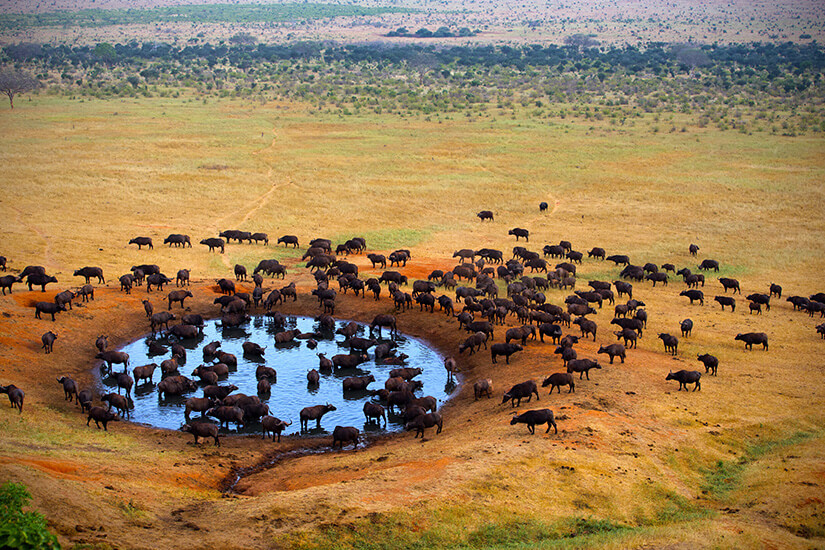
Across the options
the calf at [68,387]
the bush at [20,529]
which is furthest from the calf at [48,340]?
the bush at [20,529]

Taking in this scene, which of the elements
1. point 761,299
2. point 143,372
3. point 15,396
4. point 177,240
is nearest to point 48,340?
point 143,372

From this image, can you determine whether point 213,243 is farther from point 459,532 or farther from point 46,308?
point 459,532

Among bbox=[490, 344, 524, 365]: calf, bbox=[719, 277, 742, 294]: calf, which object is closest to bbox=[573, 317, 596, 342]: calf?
bbox=[490, 344, 524, 365]: calf

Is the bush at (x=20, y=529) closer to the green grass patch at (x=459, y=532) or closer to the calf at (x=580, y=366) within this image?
the green grass patch at (x=459, y=532)

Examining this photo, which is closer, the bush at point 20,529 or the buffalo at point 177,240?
the bush at point 20,529

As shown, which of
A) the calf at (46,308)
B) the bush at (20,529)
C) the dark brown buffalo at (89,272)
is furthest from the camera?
the dark brown buffalo at (89,272)

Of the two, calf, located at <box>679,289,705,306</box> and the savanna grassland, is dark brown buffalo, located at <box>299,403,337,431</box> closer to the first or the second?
the savanna grassland

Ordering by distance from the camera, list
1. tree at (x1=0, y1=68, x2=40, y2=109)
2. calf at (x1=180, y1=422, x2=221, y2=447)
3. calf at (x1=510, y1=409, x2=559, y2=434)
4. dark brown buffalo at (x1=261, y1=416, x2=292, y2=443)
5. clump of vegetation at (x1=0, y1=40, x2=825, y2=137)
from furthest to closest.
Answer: clump of vegetation at (x1=0, y1=40, x2=825, y2=137)
tree at (x1=0, y1=68, x2=40, y2=109)
dark brown buffalo at (x1=261, y1=416, x2=292, y2=443)
calf at (x1=180, y1=422, x2=221, y2=447)
calf at (x1=510, y1=409, x2=559, y2=434)
